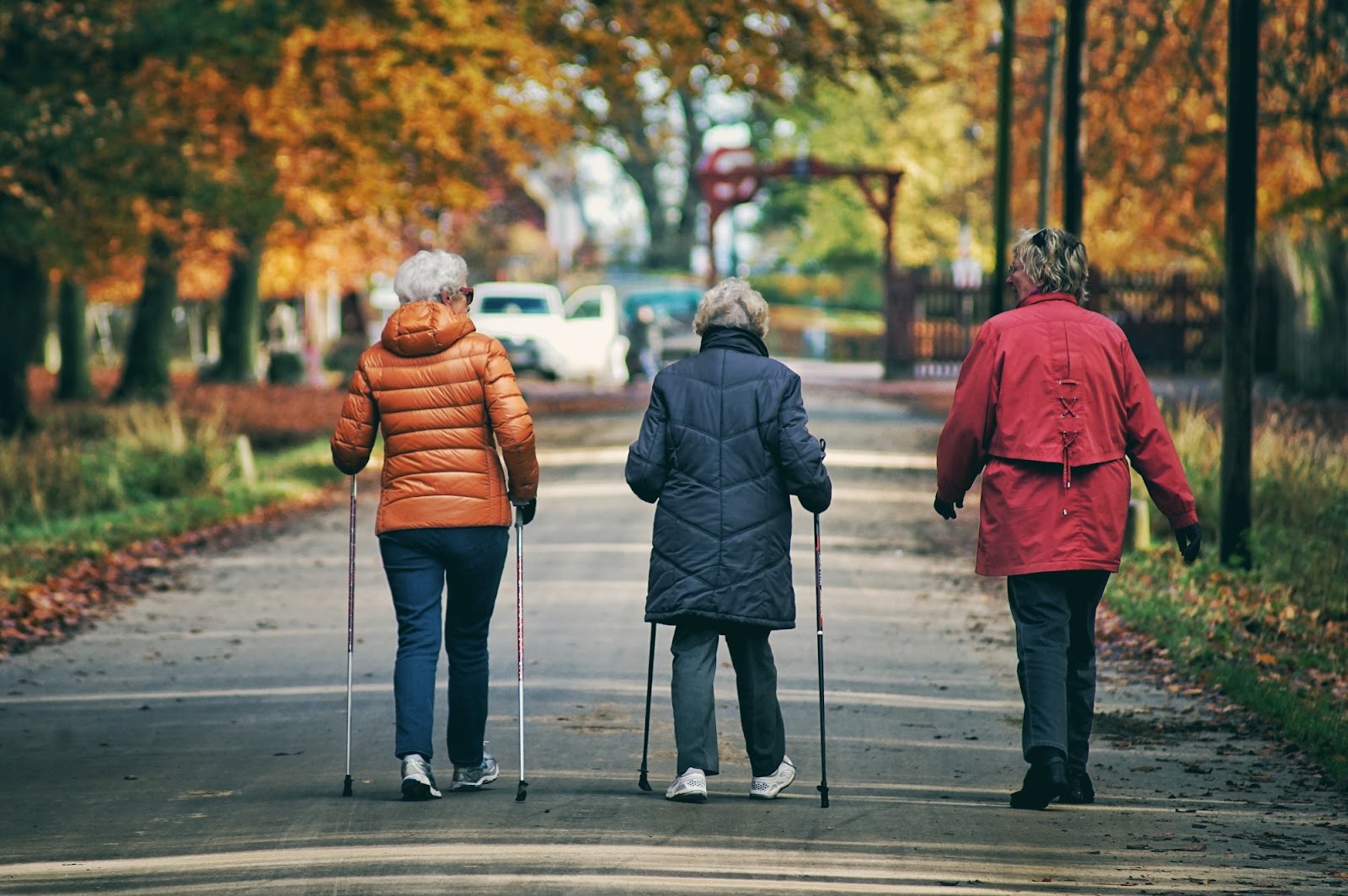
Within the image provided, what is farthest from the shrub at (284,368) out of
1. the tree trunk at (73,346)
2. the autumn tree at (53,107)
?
the autumn tree at (53,107)

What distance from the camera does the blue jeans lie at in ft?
23.0

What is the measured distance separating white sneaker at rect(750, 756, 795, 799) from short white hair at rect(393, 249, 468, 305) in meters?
2.04

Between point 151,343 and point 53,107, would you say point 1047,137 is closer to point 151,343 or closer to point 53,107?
point 151,343

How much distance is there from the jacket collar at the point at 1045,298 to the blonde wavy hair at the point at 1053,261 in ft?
0.05

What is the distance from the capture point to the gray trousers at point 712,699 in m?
6.92

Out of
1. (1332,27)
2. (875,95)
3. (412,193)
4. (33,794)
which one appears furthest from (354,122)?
(875,95)

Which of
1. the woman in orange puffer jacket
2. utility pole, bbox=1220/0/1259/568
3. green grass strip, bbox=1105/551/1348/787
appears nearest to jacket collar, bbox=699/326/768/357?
the woman in orange puffer jacket

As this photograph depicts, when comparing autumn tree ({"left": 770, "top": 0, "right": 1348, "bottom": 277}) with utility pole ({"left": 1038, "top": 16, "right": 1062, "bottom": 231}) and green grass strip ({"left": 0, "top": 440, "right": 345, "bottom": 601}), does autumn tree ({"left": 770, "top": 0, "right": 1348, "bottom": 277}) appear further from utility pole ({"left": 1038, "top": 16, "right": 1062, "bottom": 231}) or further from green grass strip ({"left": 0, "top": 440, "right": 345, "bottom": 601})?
green grass strip ({"left": 0, "top": 440, "right": 345, "bottom": 601})

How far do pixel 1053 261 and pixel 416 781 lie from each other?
9.35 ft

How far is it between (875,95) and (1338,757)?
52.2 meters

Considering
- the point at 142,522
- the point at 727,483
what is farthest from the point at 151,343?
the point at 727,483

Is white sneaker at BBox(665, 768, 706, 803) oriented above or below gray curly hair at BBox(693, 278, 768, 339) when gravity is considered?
below

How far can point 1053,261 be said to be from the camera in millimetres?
6992

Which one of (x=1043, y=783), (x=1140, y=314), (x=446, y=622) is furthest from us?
(x=1140, y=314)
